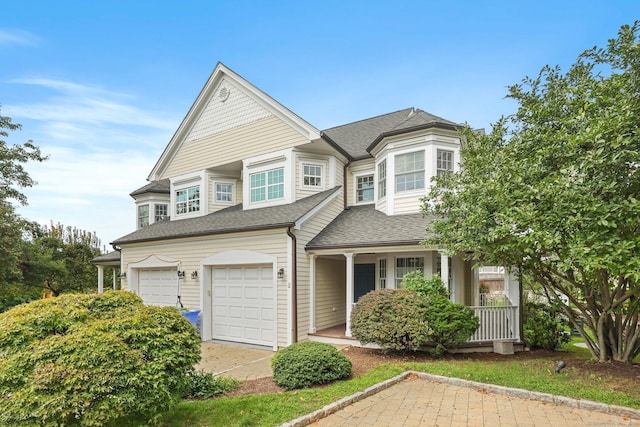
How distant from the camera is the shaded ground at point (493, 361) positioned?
242 inches

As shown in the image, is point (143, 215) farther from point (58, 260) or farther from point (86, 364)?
point (86, 364)

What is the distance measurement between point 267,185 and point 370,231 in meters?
4.38

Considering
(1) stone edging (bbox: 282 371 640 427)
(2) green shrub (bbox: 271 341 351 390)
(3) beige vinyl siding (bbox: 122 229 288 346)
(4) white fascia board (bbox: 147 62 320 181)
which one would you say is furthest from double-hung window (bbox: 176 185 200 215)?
(1) stone edging (bbox: 282 371 640 427)

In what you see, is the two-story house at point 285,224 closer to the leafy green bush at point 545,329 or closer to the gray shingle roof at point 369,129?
the gray shingle roof at point 369,129

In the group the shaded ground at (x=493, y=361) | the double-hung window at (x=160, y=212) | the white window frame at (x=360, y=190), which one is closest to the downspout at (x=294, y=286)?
the shaded ground at (x=493, y=361)

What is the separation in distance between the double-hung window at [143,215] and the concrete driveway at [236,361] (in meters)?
9.12

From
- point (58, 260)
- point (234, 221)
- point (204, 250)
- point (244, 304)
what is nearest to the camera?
point (244, 304)

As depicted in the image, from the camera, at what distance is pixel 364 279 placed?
12406mm

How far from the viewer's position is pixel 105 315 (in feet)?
15.6

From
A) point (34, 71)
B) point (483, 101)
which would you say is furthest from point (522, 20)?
point (34, 71)

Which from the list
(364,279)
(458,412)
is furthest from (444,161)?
(458,412)

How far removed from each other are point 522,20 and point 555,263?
7577 millimetres

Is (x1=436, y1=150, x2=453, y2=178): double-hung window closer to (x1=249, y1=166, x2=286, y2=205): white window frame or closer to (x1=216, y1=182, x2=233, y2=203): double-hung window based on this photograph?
(x1=249, y1=166, x2=286, y2=205): white window frame

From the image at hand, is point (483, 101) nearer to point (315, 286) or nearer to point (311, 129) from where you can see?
point (311, 129)
